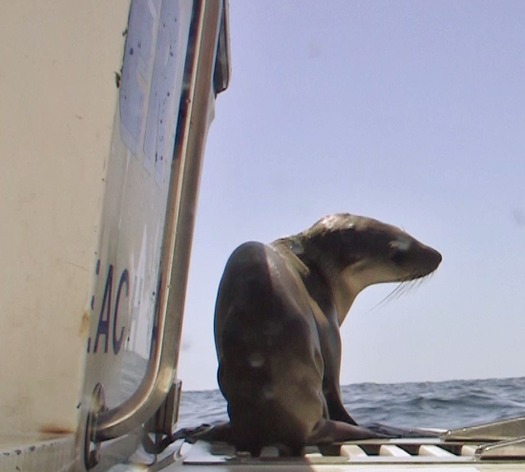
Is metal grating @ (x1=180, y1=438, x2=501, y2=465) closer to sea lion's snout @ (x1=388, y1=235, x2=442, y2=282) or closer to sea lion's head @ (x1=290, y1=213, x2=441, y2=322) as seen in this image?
sea lion's head @ (x1=290, y1=213, x2=441, y2=322)

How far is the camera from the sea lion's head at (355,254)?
315 centimetres

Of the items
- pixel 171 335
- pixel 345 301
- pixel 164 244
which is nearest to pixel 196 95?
pixel 164 244

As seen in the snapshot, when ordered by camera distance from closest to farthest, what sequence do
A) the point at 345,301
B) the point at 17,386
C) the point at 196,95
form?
the point at 17,386, the point at 196,95, the point at 345,301

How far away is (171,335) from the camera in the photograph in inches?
43.0

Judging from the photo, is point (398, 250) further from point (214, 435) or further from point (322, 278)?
point (214, 435)

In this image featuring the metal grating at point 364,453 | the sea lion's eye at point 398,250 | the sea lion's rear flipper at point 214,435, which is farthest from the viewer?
the sea lion's eye at point 398,250

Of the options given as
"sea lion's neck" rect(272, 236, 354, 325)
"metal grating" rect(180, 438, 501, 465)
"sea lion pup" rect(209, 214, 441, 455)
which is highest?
"sea lion's neck" rect(272, 236, 354, 325)

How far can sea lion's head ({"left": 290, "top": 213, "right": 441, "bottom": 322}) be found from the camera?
3147 millimetres

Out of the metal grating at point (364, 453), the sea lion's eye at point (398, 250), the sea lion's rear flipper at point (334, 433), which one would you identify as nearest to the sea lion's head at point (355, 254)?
the sea lion's eye at point (398, 250)

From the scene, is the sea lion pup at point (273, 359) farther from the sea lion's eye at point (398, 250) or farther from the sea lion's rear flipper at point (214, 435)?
the sea lion's eye at point (398, 250)

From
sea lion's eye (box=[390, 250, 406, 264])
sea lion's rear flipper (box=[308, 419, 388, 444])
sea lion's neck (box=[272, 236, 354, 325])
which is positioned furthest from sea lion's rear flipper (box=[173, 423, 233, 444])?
sea lion's eye (box=[390, 250, 406, 264])

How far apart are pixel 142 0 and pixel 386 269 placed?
2.29m

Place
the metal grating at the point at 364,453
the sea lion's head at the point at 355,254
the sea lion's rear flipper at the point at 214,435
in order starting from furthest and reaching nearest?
the sea lion's head at the point at 355,254 < the sea lion's rear flipper at the point at 214,435 < the metal grating at the point at 364,453

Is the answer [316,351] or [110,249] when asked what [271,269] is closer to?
[316,351]
